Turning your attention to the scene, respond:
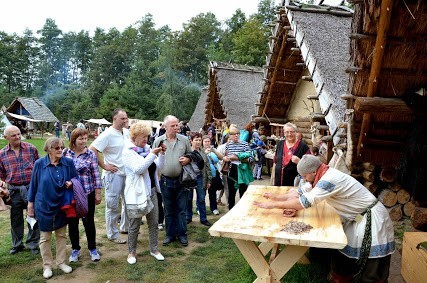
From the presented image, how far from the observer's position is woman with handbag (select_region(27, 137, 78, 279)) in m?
3.95

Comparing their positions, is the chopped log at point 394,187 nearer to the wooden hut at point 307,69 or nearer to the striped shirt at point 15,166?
the wooden hut at point 307,69

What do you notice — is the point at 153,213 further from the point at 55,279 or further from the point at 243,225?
the point at 243,225

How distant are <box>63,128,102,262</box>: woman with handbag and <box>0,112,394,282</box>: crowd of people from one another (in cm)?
1

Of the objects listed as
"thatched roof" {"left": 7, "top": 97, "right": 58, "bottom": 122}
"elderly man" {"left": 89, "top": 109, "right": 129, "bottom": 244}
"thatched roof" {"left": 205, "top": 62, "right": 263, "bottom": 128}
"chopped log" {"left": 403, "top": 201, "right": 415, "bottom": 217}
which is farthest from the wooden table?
"thatched roof" {"left": 7, "top": 97, "right": 58, "bottom": 122}

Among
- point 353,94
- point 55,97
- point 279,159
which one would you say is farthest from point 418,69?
point 55,97

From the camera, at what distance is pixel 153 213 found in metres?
4.42

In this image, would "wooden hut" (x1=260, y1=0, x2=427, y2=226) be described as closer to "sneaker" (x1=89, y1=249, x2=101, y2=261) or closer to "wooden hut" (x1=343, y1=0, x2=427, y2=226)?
"wooden hut" (x1=343, y1=0, x2=427, y2=226)

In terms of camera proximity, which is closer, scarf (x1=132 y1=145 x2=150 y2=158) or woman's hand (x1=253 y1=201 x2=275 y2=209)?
woman's hand (x1=253 y1=201 x2=275 y2=209)

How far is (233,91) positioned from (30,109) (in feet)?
89.9

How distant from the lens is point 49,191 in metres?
3.95

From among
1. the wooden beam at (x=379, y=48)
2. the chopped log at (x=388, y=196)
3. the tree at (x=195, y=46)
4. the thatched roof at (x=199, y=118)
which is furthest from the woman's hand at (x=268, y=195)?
the tree at (x=195, y=46)

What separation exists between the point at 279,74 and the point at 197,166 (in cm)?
547

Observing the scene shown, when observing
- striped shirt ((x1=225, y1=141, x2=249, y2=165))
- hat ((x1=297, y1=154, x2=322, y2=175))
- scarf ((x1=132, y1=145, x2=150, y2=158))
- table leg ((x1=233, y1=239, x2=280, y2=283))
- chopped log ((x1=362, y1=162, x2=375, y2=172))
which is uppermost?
hat ((x1=297, y1=154, x2=322, y2=175))

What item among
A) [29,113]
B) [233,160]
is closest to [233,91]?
[233,160]
